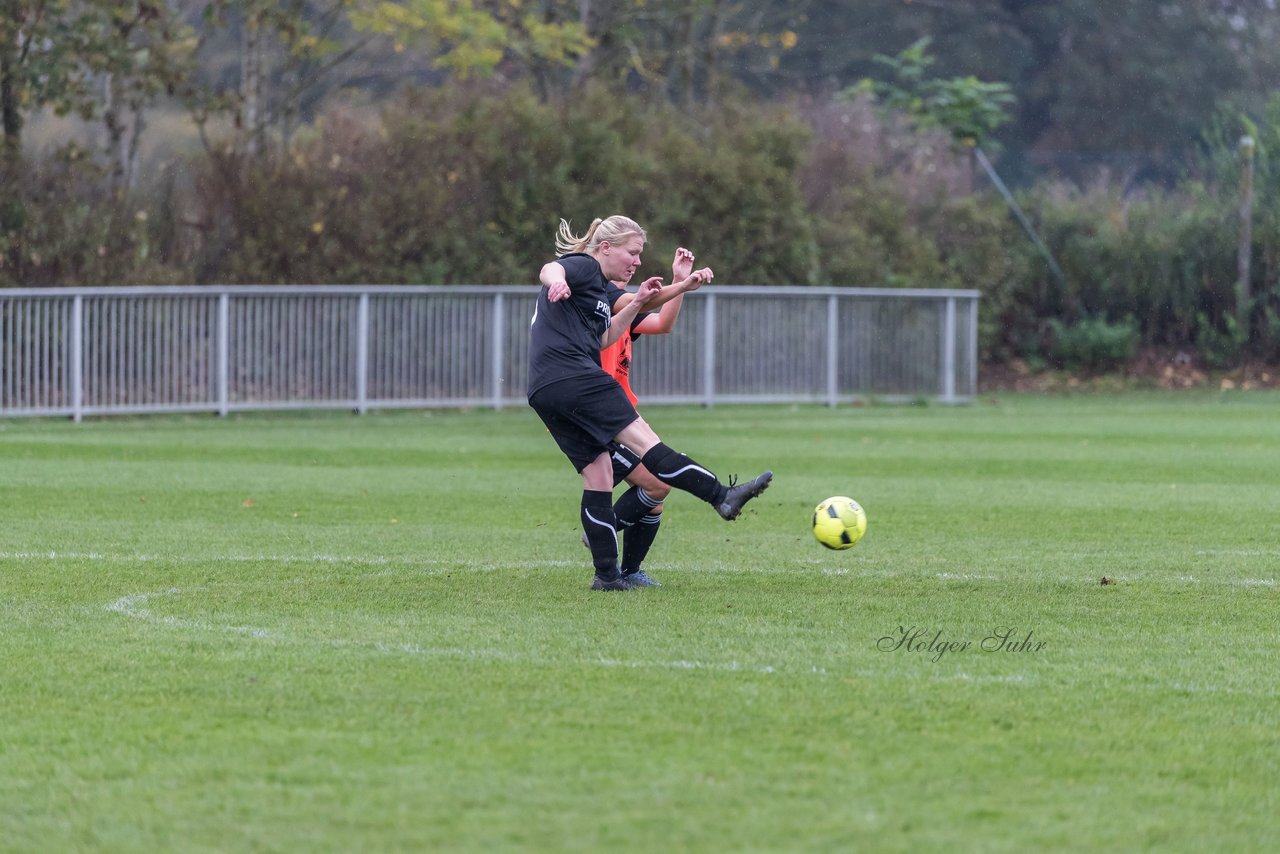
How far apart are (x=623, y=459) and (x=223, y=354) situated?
593 inches

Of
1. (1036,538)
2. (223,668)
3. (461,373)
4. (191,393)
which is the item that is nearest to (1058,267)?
(461,373)

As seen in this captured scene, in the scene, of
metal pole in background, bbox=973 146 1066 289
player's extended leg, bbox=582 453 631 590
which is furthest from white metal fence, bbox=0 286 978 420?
player's extended leg, bbox=582 453 631 590

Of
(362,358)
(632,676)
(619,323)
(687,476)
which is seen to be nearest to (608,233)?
(619,323)

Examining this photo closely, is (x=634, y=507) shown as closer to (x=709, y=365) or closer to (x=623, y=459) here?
(x=623, y=459)

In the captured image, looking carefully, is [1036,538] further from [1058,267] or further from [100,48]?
[1058,267]

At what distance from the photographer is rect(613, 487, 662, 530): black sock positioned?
8.39 m

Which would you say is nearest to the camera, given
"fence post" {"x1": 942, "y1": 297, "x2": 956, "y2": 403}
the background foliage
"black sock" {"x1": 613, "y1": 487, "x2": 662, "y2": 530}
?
"black sock" {"x1": 613, "y1": 487, "x2": 662, "y2": 530}

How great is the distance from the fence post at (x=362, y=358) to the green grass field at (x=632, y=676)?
1031 centimetres

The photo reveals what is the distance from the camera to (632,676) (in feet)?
19.6

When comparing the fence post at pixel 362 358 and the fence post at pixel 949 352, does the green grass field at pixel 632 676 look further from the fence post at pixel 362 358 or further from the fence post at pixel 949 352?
the fence post at pixel 949 352

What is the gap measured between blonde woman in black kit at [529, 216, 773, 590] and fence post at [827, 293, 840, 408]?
57.9ft

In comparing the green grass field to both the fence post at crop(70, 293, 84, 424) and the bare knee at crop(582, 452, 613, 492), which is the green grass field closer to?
the bare knee at crop(582, 452, 613, 492)

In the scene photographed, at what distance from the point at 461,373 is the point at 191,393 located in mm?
3539

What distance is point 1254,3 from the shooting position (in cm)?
5128
